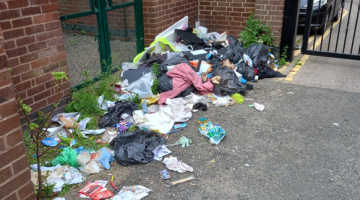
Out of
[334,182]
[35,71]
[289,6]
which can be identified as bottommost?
[334,182]

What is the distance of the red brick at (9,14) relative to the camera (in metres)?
3.49

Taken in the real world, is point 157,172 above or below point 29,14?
below

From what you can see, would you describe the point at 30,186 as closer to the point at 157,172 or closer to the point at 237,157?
the point at 157,172

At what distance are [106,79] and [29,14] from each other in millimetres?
1743

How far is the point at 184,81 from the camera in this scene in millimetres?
5230

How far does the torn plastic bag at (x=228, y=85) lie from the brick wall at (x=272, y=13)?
212cm

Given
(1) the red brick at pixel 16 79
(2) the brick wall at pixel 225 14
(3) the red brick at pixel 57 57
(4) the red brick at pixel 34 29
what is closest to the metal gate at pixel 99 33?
(3) the red brick at pixel 57 57

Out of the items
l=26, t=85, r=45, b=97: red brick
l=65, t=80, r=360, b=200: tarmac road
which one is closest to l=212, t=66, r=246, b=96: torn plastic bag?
l=65, t=80, r=360, b=200: tarmac road

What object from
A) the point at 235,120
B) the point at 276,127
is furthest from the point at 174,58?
the point at 276,127

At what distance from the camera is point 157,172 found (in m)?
3.42

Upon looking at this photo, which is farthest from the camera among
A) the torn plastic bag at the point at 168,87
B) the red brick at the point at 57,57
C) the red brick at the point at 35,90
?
the torn plastic bag at the point at 168,87

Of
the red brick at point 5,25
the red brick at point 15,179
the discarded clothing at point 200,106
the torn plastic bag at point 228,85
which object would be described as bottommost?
the discarded clothing at point 200,106

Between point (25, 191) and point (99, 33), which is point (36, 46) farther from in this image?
point (25, 191)

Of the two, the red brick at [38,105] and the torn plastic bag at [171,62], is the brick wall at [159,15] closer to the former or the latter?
the torn plastic bag at [171,62]
